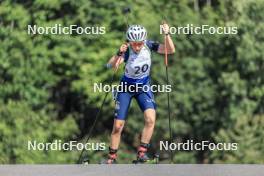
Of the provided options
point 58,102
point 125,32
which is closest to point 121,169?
point 125,32

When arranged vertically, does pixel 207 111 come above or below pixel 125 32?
below

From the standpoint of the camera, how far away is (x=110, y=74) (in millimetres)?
14078

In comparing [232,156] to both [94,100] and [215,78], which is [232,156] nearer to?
[215,78]

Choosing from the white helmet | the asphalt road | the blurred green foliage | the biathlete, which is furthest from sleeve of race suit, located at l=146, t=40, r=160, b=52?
the asphalt road

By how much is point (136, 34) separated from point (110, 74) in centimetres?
176

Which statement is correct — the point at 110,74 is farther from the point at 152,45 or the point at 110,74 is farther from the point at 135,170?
the point at 135,170

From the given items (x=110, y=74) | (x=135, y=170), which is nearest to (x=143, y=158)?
(x=135, y=170)

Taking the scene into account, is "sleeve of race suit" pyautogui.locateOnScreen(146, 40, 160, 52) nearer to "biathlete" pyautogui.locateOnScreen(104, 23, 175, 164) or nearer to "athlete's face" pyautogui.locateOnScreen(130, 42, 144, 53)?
"biathlete" pyautogui.locateOnScreen(104, 23, 175, 164)

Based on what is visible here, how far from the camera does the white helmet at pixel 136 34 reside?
12297 millimetres

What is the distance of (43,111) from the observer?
1488cm

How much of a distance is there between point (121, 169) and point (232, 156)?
451 cm

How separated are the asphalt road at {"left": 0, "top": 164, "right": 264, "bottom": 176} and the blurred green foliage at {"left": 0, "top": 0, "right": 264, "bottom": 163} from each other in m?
2.71

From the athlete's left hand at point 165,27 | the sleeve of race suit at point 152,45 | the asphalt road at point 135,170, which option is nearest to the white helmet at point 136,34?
the sleeve of race suit at point 152,45

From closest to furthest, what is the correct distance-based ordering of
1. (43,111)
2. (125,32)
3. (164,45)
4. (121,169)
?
(121,169)
(164,45)
(125,32)
(43,111)
